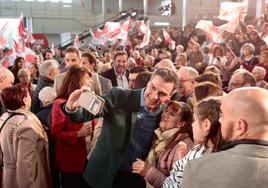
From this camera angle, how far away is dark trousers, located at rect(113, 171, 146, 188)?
10.1ft

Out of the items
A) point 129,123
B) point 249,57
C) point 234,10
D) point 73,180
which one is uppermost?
point 234,10

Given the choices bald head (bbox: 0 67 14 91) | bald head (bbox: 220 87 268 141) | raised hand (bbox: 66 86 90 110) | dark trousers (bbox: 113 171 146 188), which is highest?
bald head (bbox: 220 87 268 141)

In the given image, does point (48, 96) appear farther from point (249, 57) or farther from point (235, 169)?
point (249, 57)

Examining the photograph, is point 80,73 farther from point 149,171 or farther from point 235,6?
point 235,6

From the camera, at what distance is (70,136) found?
142 inches

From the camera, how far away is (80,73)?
3.60 metres

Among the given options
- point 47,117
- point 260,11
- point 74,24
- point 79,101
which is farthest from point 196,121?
point 74,24

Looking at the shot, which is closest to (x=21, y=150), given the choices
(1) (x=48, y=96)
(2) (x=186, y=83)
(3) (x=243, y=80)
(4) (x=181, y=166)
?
(1) (x=48, y=96)

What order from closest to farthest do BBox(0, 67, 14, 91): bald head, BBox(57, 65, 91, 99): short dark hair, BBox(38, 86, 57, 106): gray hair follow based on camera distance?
BBox(57, 65, 91, 99): short dark hair, BBox(38, 86, 57, 106): gray hair, BBox(0, 67, 14, 91): bald head

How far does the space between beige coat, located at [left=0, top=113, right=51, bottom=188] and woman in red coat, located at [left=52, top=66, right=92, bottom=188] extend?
0.67 ft

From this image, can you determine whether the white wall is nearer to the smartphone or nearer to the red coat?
the red coat

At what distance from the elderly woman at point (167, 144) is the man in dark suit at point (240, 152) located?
97 centimetres

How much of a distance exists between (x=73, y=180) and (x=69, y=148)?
0.35 meters

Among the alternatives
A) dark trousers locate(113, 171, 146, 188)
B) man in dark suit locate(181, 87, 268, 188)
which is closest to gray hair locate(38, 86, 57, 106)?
dark trousers locate(113, 171, 146, 188)
